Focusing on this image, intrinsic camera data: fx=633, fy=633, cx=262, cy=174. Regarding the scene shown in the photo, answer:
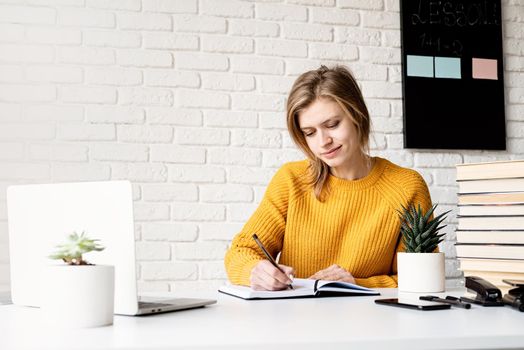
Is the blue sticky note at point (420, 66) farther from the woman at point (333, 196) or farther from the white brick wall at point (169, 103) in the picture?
the woman at point (333, 196)

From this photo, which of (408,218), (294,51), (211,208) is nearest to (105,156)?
(211,208)

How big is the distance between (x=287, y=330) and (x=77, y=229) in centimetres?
42

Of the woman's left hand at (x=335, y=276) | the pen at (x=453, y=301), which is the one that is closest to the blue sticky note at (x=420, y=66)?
the woman's left hand at (x=335, y=276)

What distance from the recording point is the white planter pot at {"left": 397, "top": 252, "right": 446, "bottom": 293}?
1376mm

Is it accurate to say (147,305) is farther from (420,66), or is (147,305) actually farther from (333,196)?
(420,66)

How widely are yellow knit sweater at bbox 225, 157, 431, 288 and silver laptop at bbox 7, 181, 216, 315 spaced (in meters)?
0.86

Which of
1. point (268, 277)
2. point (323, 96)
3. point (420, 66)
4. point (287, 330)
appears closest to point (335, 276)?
point (268, 277)

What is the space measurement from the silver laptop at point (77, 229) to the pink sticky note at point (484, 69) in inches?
81.1

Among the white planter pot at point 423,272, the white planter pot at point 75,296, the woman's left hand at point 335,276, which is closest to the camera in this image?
the white planter pot at point 75,296

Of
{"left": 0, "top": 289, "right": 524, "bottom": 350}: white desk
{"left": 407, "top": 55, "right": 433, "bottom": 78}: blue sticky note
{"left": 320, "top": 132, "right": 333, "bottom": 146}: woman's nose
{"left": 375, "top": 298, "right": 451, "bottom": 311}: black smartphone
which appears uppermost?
{"left": 407, "top": 55, "right": 433, "bottom": 78}: blue sticky note

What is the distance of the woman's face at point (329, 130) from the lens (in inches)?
79.2

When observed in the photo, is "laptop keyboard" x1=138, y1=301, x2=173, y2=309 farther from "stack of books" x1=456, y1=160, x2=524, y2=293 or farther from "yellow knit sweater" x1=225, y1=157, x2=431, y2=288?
"yellow knit sweater" x1=225, y1=157, x2=431, y2=288

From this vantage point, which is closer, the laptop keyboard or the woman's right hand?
the laptop keyboard

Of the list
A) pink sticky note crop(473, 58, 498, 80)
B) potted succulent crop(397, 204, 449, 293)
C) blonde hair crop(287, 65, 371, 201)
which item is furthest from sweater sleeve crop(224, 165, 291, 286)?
pink sticky note crop(473, 58, 498, 80)
